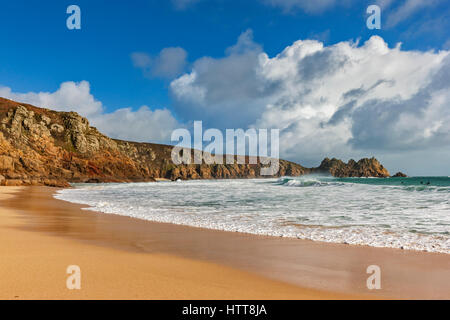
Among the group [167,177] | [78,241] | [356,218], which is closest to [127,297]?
[78,241]

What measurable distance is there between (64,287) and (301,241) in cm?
600

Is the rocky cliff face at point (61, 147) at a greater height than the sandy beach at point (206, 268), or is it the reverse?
the rocky cliff face at point (61, 147)

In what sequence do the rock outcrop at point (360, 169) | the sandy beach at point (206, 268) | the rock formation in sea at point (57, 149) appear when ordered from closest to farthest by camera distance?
the sandy beach at point (206, 268) → the rock formation in sea at point (57, 149) → the rock outcrop at point (360, 169)

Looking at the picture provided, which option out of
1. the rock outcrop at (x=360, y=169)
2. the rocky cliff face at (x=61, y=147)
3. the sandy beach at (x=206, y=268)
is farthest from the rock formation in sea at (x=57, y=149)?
the rock outcrop at (x=360, y=169)

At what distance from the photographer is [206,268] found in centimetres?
551

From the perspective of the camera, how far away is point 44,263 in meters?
5.33

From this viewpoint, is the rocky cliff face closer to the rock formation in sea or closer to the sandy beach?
the rock formation in sea

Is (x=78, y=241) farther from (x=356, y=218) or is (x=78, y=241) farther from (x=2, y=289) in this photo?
(x=356, y=218)

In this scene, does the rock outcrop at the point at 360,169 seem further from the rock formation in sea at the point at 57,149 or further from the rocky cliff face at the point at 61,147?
the rock formation in sea at the point at 57,149

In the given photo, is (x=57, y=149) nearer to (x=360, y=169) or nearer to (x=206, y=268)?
(x=206, y=268)

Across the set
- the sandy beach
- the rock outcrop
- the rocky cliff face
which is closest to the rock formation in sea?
the rocky cliff face

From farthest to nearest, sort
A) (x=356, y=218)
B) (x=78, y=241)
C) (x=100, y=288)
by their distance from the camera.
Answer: (x=356, y=218)
(x=78, y=241)
(x=100, y=288)

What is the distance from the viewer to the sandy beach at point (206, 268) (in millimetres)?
4156
